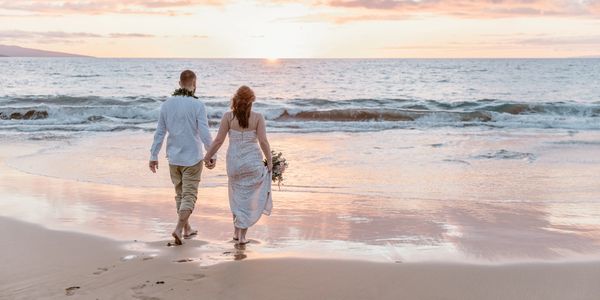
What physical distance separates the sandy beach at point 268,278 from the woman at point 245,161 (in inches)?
30.2

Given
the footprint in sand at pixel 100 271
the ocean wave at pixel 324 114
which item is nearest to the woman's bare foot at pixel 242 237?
the footprint in sand at pixel 100 271

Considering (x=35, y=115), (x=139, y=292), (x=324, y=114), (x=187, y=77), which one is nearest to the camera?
(x=139, y=292)

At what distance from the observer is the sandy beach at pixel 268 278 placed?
195 inches

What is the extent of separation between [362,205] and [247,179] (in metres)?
2.51

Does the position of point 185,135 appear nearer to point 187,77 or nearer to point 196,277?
point 187,77

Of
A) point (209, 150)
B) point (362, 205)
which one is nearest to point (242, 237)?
point (209, 150)

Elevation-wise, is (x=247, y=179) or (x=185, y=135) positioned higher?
(x=185, y=135)

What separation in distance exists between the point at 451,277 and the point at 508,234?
6.52 ft

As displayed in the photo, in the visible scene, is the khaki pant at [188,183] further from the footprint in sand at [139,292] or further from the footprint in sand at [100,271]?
the footprint in sand at [139,292]

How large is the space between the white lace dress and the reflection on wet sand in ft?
1.02

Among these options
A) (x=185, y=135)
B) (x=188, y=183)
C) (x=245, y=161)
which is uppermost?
(x=185, y=135)

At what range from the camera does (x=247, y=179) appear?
657cm

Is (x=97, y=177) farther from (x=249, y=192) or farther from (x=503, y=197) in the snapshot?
(x=503, y=197)

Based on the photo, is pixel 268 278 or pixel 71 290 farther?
pixel 268 278
